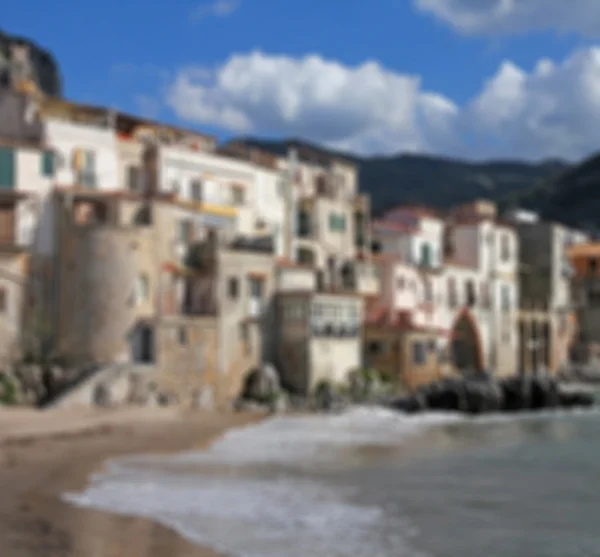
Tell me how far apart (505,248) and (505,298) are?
149 inches

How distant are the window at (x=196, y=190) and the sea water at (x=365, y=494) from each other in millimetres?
14576

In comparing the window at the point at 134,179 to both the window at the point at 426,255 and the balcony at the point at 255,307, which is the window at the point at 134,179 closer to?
the balcony at the point at 255,307

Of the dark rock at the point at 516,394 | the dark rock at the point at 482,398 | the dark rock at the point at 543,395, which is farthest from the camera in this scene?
the dark rock at the point at 543,395

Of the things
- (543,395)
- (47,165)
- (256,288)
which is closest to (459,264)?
(543,395)

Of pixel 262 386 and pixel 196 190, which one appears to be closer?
pixel 262 386

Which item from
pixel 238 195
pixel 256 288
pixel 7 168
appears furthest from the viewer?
pixel 238 195

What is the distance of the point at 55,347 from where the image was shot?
123ft

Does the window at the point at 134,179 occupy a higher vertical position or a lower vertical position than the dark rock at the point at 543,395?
higher

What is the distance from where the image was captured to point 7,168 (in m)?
37.6

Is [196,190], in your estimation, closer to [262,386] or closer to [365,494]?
[262,386]

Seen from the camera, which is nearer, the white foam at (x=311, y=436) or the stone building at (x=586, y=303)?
the white foam at (x=311, y=436)

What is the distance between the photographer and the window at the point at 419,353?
5209 centimetres

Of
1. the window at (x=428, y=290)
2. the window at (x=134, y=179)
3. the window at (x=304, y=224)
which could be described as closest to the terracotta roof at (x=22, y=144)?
the window at (x=134, y=179)

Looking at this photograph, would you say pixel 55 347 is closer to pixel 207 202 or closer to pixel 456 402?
pixel 207 202
